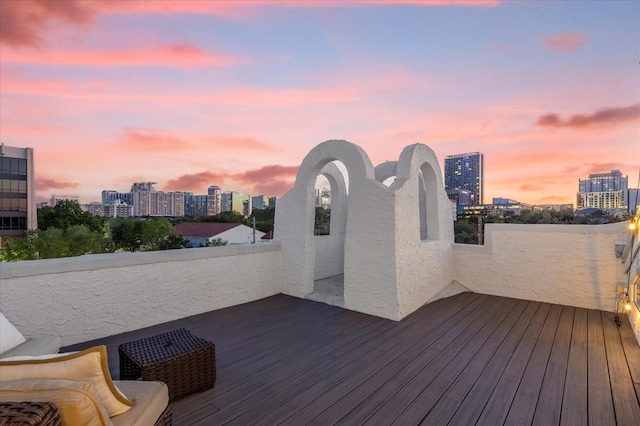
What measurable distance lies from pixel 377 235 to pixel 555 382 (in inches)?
113

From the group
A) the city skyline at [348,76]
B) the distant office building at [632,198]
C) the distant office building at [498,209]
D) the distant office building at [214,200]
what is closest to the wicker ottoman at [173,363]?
the city skyline at [348,76]

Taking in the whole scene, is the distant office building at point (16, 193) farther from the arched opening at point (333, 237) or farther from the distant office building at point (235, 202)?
the arched opening at point (333, 237)

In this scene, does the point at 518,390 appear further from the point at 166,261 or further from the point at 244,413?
the point at 166,261

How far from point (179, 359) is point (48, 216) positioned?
4051 cm

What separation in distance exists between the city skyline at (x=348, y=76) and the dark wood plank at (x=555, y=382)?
4.37 metres

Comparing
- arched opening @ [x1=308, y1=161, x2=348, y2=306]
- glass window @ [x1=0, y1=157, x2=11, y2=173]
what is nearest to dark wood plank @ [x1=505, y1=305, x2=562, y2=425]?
arched opening @ [x1=308, y1=161, x2=348, y2=306]

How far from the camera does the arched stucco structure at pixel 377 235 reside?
5105mm

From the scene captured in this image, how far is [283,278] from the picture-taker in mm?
6652

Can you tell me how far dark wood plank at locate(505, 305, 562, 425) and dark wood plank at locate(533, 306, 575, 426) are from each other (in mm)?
39

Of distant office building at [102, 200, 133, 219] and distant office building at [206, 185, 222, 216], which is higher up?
distant office building at [206, 185, 222, 216]

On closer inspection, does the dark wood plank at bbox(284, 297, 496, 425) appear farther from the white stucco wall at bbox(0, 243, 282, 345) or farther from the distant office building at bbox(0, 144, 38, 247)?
the distant office building at bbox(0, 144, 38, 247)

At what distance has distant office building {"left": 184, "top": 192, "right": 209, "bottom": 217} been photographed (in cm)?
3488

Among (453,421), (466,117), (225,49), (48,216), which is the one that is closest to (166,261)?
(453,421)

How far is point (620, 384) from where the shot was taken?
3078mm
